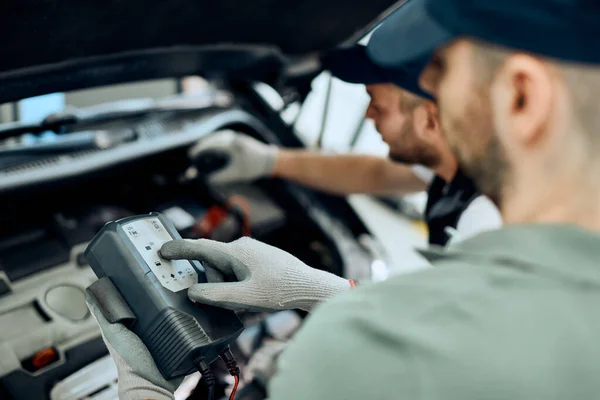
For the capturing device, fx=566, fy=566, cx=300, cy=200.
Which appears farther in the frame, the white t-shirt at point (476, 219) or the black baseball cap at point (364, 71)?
the white t-shirt at point (476, 219)

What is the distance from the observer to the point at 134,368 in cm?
73

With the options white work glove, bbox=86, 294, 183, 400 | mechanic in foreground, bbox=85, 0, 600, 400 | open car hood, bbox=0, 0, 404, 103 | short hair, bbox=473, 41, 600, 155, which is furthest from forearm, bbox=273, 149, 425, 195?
short hair, bbox=473, 41, 600, 155

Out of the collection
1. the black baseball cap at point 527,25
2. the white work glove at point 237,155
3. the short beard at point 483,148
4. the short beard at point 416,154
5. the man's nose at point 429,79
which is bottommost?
the white work glove at point 237,155

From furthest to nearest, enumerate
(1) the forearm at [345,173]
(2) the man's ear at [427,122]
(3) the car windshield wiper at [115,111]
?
(1) the forearm at [345,173]
(3) the car windshield wiper at [115,111]
(2) the man's ear at [427,122]

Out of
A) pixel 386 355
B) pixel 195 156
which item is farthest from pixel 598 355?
pixel 195 156

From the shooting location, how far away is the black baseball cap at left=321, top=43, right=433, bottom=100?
801mm

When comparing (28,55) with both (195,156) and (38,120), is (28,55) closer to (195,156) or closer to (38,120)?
(38,120)

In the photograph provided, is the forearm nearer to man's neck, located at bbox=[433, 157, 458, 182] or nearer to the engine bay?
the engine bay

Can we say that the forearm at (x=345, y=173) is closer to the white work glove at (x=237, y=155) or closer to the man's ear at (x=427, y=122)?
the white work glove at (x=237, y=155)

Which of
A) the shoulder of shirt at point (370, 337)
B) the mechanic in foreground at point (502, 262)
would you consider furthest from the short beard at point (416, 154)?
the shoulder of shirt at point (370, 337)

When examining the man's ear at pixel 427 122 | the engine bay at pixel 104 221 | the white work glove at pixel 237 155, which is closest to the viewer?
the man's ear at pixel 427 122

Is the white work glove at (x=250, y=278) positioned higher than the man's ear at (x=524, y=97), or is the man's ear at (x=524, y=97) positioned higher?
the man's ear at (x=524, y=97)

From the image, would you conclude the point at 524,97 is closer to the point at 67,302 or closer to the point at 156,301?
the point at 156,301

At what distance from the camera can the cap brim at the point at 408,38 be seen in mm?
549
